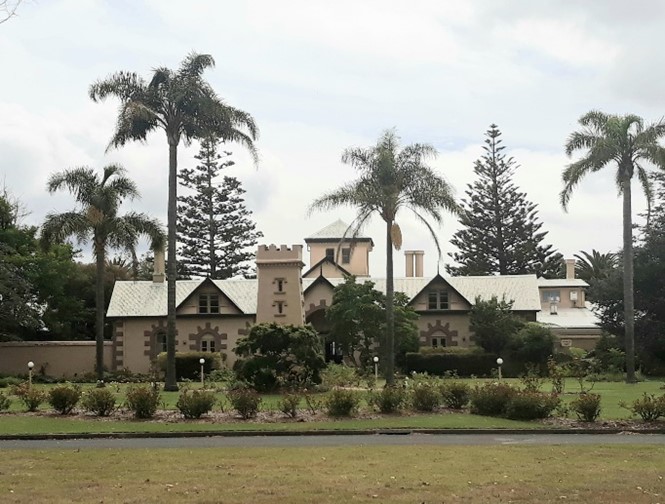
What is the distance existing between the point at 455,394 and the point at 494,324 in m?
23.3

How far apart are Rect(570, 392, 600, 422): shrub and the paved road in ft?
4.39

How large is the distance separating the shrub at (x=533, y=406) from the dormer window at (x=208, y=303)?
29.6 m

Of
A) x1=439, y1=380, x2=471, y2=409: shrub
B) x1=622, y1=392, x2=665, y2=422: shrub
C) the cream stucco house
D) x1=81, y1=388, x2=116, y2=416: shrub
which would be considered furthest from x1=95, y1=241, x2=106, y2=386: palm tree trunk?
x1=622, y1=392, x2=665, y2=422: shrub

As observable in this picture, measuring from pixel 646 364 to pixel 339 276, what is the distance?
1937 cm

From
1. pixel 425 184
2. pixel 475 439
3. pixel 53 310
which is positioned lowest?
pixel 475 439

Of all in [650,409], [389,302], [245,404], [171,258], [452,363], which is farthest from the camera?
[452,363]

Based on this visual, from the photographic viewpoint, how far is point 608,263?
220 feet

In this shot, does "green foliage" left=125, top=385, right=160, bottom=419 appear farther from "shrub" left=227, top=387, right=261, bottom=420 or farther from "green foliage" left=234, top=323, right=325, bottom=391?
"green foliage" left=234, top=323, right=325, bottom=391

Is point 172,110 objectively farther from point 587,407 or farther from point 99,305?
point 587,407

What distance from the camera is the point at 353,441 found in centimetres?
1614

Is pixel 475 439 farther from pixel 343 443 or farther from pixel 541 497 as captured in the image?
pixel 541 497

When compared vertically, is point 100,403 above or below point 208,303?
below

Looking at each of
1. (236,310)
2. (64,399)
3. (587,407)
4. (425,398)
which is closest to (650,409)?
(587,407)

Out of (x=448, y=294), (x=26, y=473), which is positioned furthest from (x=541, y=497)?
(x=448, y=294)
